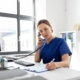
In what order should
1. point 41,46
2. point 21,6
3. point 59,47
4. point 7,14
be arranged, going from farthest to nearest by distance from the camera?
point 21,6 < point 7,14 < point 41,46 < point 59,47

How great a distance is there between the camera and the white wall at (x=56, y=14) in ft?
11.6

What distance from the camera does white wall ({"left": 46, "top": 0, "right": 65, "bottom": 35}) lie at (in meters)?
3.53

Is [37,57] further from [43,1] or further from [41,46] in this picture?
[43,1]

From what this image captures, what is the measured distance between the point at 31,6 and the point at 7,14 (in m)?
0.80

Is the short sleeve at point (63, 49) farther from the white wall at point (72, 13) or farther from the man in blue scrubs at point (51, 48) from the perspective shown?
the white wall at point (72, 13)

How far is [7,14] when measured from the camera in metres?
3.39

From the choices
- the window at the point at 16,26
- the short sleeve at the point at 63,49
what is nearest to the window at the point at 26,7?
the window at the point at 16,26

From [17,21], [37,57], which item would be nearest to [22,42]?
[17,21]

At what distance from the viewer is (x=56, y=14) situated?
3.65m

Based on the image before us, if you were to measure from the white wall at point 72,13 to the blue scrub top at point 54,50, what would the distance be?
2106 mm

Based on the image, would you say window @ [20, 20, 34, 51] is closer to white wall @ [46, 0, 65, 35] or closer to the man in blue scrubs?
white wall @ [46, 0, 65, 35]

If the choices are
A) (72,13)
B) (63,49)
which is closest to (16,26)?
(72,13)

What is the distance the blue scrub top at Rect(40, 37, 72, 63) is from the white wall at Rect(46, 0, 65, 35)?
6.94 ft

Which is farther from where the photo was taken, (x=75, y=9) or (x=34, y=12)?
(x=34, y=12)
